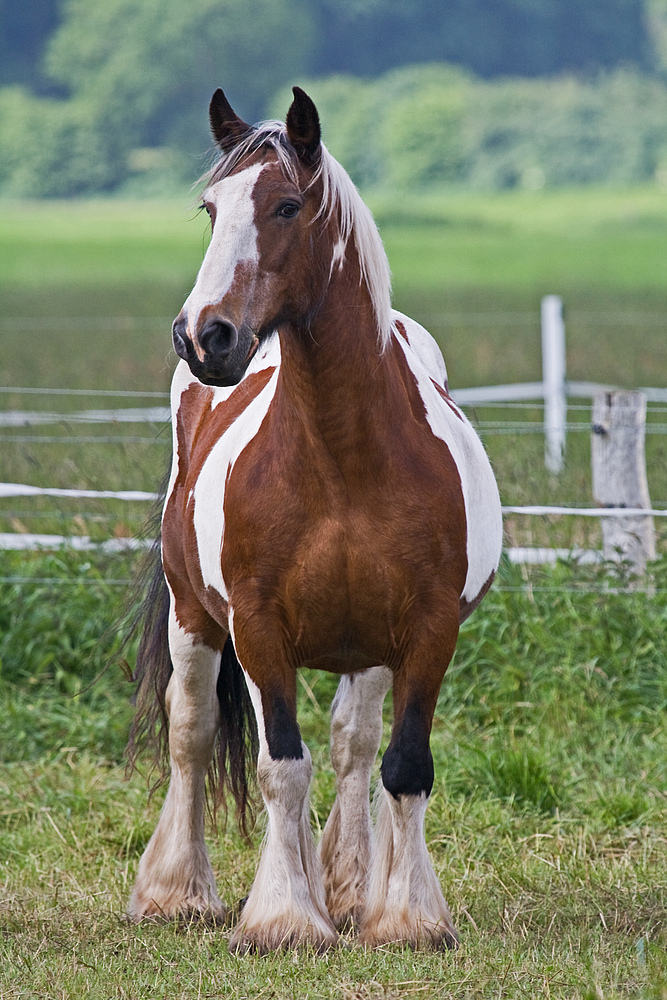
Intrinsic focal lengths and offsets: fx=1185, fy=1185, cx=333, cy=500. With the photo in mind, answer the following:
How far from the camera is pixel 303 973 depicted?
2836 mm

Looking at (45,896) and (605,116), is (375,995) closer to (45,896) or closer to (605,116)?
(45,896)

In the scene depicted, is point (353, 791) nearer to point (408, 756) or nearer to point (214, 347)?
point (408, 756)

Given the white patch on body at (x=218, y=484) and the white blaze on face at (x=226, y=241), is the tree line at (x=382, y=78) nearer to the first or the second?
the white patch on body at (x=218, y=484)

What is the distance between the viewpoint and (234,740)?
3.72 metres

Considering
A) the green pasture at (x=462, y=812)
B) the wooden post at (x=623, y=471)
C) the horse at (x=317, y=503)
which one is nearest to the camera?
the horse at (x=317, y=503)

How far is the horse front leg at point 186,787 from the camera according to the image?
3.55m

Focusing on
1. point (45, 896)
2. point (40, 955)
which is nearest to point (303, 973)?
point (40, 955)

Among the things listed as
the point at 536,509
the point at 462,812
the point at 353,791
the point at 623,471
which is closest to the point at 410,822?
the point at 353,791

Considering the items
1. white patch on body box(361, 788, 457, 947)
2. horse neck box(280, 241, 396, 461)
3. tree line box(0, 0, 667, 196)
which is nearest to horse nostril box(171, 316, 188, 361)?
horse neck box(280, 241, 396, 461)

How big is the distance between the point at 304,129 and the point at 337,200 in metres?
0.18

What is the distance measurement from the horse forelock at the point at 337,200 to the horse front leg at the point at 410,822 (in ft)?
2.64

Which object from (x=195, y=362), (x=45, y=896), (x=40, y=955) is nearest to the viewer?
(x=195, y=362)

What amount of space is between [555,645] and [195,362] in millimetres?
2840

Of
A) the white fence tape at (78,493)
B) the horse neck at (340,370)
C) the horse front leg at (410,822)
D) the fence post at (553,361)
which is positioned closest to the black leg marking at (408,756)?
the horse front leg at (410,822)
